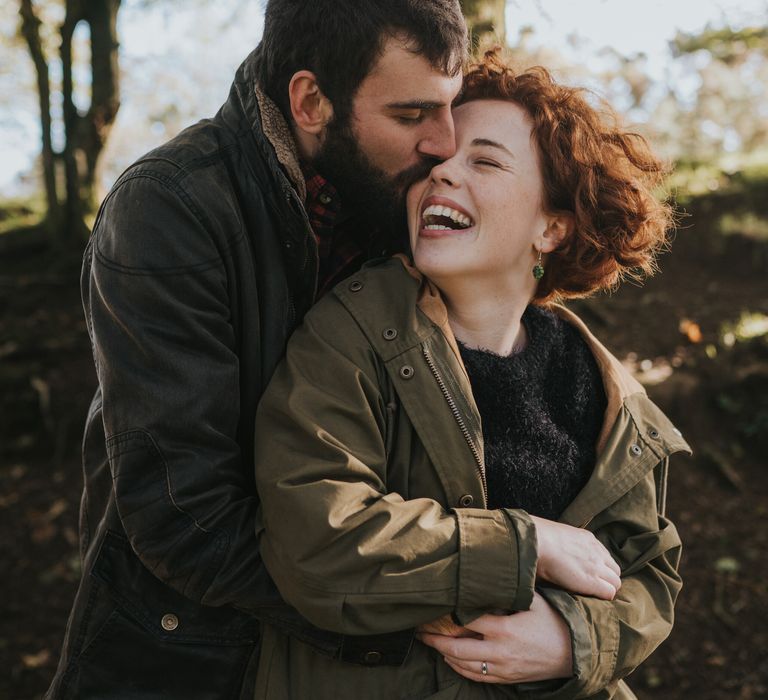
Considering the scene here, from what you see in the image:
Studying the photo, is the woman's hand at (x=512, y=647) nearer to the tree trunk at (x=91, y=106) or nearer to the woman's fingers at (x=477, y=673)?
the woman's fingers at (x=477, y=673)

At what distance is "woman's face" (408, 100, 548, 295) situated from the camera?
2.37 meters

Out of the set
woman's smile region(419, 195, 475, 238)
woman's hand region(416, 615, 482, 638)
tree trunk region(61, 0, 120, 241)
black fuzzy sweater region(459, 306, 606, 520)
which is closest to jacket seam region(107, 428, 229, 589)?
woman's hand region(416, 615, 482, 638)

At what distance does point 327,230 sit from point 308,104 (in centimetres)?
42

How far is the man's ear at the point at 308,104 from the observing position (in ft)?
8.26

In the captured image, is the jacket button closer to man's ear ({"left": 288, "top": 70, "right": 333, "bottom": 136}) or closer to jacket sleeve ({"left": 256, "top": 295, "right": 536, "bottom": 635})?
jacket sleeve ({"left": 256, "top": 295, "right": 536, "bottom": 635})

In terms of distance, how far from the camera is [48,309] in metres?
7.19

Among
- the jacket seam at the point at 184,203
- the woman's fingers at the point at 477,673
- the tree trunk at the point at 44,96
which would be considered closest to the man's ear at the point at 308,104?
the jacket seam at the point at 184,203

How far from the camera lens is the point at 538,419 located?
240 centimetres

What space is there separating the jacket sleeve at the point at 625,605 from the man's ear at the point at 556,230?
2.70 feet

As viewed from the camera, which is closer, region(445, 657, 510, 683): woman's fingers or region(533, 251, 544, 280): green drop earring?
region(445, 657, 510, 683): woman's fingers

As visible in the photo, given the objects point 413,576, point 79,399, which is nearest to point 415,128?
point 413,576

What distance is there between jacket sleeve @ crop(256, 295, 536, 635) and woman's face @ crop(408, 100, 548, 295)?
0.51 meters

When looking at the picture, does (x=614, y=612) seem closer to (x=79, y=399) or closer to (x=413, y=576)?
(x=413, y=576)

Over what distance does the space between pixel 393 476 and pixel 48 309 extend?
6021 millimetres
